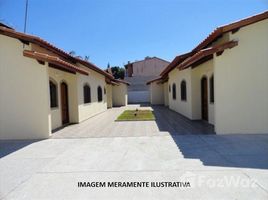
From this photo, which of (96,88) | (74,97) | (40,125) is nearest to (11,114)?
(40,125)

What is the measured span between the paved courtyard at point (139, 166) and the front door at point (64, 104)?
4.24m

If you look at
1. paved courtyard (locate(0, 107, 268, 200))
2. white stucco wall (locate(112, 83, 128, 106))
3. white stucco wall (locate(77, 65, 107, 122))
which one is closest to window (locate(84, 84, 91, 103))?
white stucco wall (locate(77, 65, 107, 122))

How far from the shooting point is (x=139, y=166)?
5.23 meters

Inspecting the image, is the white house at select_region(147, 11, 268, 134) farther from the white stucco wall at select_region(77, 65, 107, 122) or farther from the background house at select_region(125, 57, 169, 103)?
the background house at select_region(125, 57, 169, 103)

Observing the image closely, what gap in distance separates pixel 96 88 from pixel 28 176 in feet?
43.8

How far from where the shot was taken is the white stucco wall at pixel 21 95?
28.6 feet

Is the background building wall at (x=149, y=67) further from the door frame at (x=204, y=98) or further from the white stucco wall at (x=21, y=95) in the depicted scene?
the white stucco wall at (x=21, y=95)

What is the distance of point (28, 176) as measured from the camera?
4836 millimetres

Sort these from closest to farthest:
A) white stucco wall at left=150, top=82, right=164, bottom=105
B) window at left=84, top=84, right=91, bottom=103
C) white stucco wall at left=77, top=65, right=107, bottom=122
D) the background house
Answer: white stucco wall at left=77, top=65, right=107, bottom=122, window at left=84, top=84, right=91, bottom=103, white stucco wall at left=150, top=82, right=164, bottom=105, the background house

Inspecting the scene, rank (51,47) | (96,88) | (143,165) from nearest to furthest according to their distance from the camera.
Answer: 1. (143,165)
2. (51,47)
3. (96,88)

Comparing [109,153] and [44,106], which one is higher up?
[44,106]

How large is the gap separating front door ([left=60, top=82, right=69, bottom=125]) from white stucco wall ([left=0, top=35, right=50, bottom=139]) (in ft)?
11.5

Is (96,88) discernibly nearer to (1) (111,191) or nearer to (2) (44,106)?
(2) (44,106)

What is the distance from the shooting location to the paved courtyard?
12.8ft
